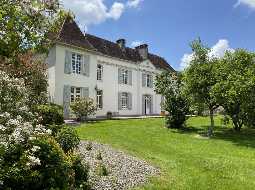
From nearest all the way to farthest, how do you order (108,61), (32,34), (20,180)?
(20,180), (32,34), (108,61)

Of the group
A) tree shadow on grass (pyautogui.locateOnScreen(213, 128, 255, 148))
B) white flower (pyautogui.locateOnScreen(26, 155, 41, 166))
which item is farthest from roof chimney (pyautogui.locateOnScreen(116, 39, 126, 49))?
white flower (pyautogui.locateOnScreen(26, 155, 41, 166))

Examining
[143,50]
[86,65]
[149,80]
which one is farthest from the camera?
[143,50]

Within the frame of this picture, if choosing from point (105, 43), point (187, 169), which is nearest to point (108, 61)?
point (105, 43)

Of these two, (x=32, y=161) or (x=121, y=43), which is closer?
(x=32, y=161)

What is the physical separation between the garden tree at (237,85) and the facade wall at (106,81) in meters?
14.0

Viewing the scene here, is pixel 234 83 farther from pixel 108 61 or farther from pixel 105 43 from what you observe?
pixel 105 43

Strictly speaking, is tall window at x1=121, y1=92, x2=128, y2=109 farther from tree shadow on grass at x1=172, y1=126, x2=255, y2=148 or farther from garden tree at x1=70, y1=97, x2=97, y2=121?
tree shadow on grass at x1=172, y1=126, x2=255, y2=148

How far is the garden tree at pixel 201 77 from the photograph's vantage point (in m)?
23.0

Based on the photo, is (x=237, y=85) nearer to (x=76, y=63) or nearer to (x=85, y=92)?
(x=76, y=63)

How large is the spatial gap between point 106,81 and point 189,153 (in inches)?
872

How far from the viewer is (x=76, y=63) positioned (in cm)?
3334

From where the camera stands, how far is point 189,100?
960 inches

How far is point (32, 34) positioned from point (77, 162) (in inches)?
127

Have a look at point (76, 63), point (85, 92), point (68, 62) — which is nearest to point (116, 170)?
point (68, 62)
